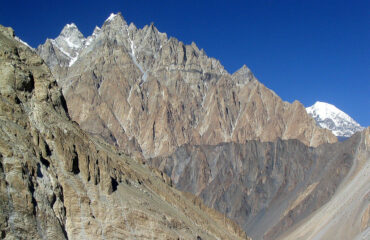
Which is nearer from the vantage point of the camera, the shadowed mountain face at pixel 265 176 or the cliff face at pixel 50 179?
the cliff face at pixel 50 179

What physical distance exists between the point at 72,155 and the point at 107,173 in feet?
10.7

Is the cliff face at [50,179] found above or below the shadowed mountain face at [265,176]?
below

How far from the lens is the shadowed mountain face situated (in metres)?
119

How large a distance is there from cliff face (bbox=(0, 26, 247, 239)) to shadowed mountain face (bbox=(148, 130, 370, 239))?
2460 inches

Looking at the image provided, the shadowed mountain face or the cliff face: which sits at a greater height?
the shadowed mountain face

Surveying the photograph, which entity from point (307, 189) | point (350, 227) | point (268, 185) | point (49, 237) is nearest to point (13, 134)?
point (49, 237)

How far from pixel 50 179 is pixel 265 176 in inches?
5138

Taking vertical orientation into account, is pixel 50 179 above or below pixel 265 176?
below

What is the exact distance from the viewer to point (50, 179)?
1036 inches

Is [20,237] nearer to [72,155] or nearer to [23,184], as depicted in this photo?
[23,184]

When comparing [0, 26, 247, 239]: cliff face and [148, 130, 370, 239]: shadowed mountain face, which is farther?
[148, 130, 370, 239]: shadowed mountain face

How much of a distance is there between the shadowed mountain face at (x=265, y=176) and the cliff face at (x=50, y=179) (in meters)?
62.5

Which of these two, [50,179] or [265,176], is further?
[265,176]

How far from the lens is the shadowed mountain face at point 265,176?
119 meters
